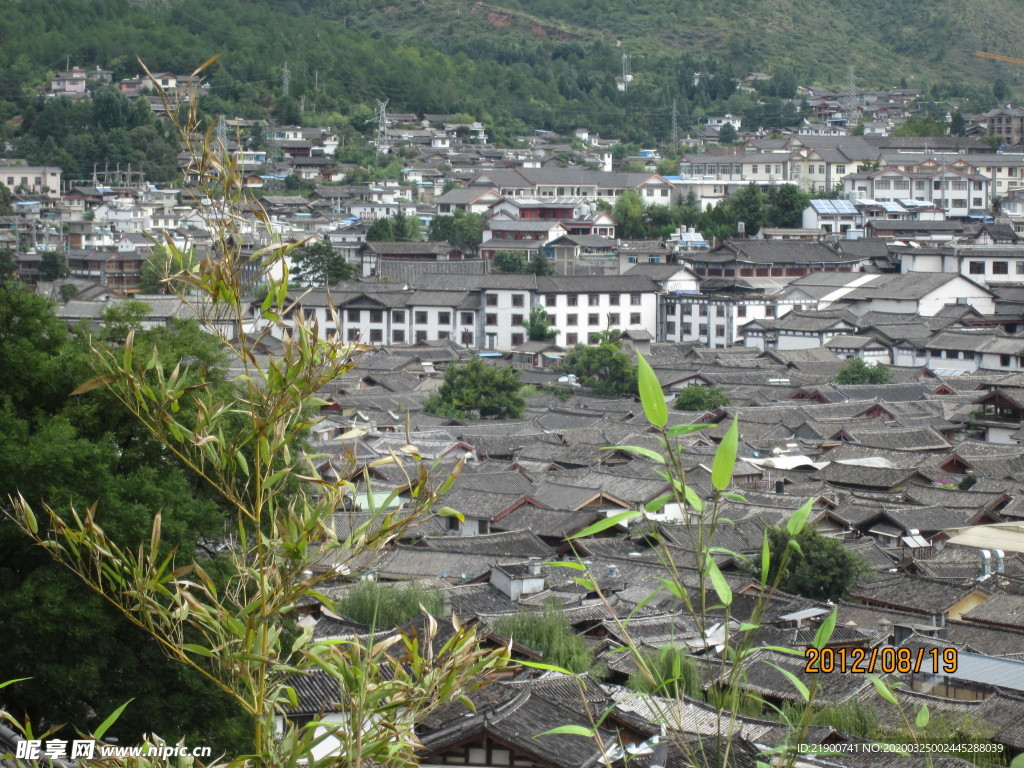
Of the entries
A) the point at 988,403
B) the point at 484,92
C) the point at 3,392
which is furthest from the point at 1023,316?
the point at 484,92

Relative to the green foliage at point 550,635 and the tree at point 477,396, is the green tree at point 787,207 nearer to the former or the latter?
the tree at point 477,396

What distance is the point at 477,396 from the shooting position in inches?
822

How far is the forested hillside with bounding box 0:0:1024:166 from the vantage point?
161ft

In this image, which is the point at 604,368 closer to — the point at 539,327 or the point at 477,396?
the point at 477,396

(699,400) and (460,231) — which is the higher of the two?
(460,231)

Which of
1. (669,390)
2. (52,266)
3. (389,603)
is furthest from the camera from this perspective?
(52,266)

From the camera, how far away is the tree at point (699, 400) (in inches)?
827

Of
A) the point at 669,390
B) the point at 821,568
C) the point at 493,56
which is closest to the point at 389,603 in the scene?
the point at 821,568

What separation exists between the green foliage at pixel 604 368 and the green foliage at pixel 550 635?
13107 millimetres

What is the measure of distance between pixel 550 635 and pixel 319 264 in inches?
813
